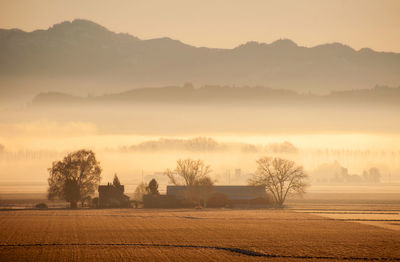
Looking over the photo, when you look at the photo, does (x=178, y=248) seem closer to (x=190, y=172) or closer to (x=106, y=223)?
(x=106, y=223)

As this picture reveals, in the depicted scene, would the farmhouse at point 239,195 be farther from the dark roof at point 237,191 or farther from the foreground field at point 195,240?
the foreground field at point 195,240

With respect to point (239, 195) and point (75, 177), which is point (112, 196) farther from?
point (239, 195)

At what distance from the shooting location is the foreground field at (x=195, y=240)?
6538 centimetres

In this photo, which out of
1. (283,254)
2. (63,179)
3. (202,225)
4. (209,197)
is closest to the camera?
(283,254)

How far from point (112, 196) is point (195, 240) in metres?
98.3

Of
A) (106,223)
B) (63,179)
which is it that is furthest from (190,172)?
(106,223)

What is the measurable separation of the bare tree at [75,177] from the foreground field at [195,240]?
54342 mm

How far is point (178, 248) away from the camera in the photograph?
71312mm

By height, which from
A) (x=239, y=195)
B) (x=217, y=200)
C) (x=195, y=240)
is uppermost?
(x=239, y=195)

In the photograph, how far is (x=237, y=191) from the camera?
182 meters

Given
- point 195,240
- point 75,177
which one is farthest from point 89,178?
point 195,240

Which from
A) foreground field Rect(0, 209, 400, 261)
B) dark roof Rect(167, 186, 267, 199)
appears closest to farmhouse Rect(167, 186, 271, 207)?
dark roof Rect(167, 186, 267, 199)

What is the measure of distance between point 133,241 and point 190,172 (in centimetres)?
11398

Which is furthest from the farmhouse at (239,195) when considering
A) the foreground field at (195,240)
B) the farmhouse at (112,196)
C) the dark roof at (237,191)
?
the foreground field at (195,240)
